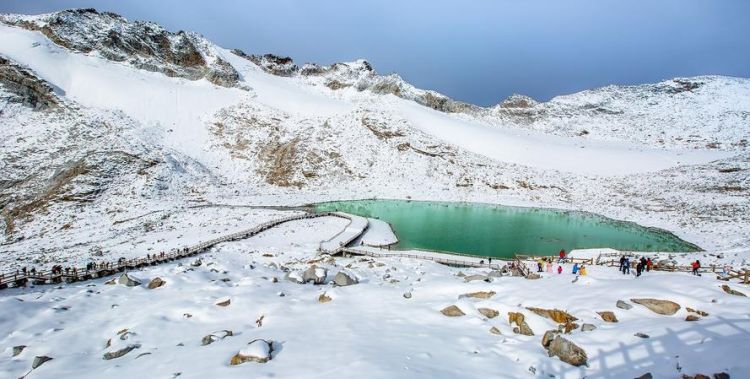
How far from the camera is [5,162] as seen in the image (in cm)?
4816

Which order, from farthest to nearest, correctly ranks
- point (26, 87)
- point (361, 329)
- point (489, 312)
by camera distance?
point (26, 87) < point (489, 312) < point (361, 329)

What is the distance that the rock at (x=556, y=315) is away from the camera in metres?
11.1

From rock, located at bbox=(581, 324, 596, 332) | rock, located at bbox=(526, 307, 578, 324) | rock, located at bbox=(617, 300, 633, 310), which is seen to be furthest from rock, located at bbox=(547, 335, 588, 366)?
rock, located at bbox=(617, 300, 633, 310)

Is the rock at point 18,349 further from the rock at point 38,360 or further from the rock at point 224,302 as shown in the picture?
the rock at point 224,302

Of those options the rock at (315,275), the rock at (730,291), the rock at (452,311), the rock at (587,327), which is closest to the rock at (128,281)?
the rock at (315,275)

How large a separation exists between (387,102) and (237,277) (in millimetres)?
84993

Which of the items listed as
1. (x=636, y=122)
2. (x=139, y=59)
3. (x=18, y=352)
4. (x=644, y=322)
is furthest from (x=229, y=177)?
(x=636, y=122)

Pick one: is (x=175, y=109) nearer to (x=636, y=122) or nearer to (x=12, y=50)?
(x=12, y=50)

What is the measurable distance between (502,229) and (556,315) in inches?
1335

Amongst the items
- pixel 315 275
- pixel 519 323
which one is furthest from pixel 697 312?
pixel 315 275

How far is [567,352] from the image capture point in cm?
895

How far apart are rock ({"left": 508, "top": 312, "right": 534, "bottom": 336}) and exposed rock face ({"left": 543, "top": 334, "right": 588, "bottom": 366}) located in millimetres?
1362

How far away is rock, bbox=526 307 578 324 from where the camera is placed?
11148 mm

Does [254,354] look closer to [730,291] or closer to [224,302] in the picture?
[224,302]
